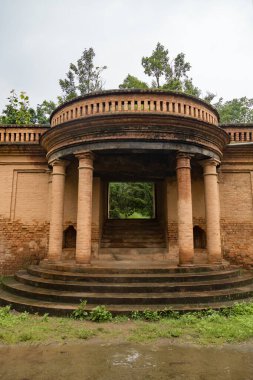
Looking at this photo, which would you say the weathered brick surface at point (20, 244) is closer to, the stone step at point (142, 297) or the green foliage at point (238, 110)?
the stone step at point (142, 297)

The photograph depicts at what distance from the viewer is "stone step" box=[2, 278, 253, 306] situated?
6312 millimetres

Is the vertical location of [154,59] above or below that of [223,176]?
above

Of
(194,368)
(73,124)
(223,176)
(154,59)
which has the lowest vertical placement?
(194,368)

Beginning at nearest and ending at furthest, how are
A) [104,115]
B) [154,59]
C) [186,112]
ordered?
[104,115]
[186,112]
[154,59]

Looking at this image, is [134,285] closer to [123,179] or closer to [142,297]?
[142,297]

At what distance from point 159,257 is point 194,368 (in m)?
6.58

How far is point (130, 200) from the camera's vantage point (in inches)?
997

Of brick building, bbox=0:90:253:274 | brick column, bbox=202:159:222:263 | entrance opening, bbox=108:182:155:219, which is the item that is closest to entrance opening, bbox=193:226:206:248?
brick building, bbox=0:90:253:274

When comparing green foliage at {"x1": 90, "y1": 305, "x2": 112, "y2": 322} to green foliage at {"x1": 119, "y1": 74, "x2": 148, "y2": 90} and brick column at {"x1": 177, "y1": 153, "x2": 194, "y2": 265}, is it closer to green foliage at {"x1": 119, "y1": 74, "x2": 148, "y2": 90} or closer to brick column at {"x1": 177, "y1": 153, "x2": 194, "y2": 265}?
brick column at {"x1": 177, "y1": 153, "x2": 194, "y2": 265}

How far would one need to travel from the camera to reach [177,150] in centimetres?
812

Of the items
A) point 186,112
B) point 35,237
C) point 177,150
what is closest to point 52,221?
point 35,237

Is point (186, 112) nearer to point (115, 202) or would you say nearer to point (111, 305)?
point (111, 305)

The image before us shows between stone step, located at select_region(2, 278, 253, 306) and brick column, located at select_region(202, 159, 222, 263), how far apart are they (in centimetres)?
167

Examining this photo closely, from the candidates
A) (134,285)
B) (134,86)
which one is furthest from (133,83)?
(134,285)
